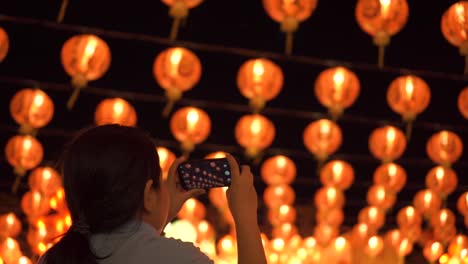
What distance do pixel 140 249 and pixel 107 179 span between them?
4.2 inches

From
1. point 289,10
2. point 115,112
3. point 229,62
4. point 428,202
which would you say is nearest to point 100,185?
point 289,10

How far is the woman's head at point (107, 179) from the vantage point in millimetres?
1349

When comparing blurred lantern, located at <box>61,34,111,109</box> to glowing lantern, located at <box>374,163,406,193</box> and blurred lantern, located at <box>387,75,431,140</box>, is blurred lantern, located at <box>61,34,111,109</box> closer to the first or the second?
blurred lantern, located at <box>387,75,431,140</box>

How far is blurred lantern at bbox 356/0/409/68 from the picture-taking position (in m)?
6.34

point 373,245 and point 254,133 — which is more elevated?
point 254,133

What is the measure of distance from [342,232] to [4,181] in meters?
5.72

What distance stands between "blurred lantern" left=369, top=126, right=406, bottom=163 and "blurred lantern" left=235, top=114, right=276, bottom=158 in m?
1.00

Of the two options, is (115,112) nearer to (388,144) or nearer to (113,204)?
(388,144)

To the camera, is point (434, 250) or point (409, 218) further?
point (434, 250)

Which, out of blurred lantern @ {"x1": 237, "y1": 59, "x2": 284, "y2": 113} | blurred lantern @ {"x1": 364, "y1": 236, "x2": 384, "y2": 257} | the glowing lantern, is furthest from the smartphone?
blurred lantern @ {"x1": 364, "y1": 236, "x2": 384, "y2": 257}

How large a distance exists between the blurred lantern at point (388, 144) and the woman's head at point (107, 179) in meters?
7.47

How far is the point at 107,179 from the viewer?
1.35 m

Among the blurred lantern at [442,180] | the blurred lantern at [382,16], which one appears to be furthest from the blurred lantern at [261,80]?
the blurred lantern at [442,180]

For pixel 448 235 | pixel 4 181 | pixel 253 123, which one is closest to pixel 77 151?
pixel 253 123
